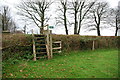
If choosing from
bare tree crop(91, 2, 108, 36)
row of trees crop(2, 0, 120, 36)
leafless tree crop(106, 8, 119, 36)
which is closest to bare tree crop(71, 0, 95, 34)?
row of trees crop(2, 0, 120, 36)

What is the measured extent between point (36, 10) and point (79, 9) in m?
8.74

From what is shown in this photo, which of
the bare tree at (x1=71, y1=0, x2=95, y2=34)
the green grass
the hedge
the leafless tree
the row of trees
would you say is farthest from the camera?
the leafless tree

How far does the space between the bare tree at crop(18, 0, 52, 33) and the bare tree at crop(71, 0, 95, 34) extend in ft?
16.8

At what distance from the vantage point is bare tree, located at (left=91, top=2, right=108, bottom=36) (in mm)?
18547

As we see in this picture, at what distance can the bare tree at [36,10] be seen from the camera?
1556 centimetres

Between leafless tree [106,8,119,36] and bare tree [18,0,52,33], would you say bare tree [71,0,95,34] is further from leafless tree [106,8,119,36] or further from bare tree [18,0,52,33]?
leafless tree [106,8,119,36]

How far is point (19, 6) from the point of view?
15594mm

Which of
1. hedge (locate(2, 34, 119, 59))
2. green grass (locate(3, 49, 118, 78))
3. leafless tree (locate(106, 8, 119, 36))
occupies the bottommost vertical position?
green grass (locate(3, 49, 118, 78))

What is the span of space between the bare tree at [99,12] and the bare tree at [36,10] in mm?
10343

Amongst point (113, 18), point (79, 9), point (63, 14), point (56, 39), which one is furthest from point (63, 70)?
point (113, 18)

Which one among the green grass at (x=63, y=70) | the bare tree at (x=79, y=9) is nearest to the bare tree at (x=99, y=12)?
the bare tree at (x=79, y=9)

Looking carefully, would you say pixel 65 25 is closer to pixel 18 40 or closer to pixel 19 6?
pixel 19 6

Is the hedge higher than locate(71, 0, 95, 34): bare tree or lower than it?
lower

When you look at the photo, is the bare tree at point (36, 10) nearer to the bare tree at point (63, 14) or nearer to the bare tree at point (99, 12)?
the bare tree at point (63, 14)
